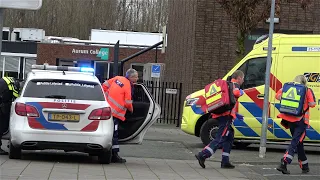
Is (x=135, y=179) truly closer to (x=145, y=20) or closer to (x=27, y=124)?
(x=27, y=124)

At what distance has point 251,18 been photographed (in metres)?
15.7

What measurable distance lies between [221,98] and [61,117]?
2.77 m

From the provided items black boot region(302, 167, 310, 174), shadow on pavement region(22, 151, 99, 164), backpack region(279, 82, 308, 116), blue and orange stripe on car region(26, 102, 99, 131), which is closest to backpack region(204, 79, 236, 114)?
backpack region(279, 82, 308, 116)

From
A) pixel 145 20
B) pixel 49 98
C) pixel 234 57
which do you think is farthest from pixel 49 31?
pixel 49 98

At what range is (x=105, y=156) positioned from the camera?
A: 10.8m

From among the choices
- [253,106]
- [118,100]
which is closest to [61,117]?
[118,100]

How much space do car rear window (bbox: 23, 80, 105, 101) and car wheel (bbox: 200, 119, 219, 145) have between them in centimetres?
456

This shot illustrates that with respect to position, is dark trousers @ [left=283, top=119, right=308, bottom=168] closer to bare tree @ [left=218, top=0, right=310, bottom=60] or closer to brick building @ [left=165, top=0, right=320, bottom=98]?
bare tree @ [left=218, top=0, right=310, bottom=60]

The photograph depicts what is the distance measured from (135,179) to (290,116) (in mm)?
3185

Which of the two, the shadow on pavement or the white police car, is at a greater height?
the white police car

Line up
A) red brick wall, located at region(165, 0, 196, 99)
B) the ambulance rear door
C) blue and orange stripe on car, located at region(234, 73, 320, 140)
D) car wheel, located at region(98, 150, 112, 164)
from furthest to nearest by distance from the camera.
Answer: red brick wall, located at region(165, 0, 196, 99), the ambulance rear door, blue and orange stripe on car, located at region(234, 73, 320, 140), car wheel, located at region(98, 150, 112, 164)

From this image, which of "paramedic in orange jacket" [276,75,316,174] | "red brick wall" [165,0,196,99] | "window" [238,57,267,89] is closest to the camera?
"paramedic in orange jacket" [276,75,316,174]

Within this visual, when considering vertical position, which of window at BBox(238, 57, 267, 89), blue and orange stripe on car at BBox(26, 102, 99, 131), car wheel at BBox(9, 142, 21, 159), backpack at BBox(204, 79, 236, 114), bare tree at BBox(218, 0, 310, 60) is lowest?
car wheel at BBox(9, 142, 21, 159)

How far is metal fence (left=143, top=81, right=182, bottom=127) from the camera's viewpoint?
22.8 meters
